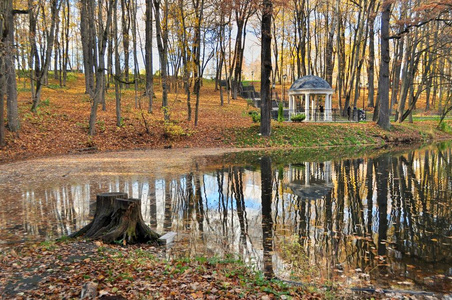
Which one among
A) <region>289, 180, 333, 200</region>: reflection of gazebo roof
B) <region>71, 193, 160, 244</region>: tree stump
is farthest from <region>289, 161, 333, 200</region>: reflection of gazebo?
<region>71, 193, 160, 244</region>: tree stump

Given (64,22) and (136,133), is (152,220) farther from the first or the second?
(64,22)

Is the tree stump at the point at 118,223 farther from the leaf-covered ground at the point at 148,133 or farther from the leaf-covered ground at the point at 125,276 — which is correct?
the leaf-covered ground at the point at 148,133

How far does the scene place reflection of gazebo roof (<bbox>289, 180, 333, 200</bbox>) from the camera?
8.70 metres

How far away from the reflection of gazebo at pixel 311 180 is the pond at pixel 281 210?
0.03 m

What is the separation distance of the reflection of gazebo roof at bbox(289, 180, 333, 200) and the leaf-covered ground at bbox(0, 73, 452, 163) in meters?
10.2

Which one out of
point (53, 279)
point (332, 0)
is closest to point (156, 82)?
point (332, 0)

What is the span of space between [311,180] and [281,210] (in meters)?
3.63

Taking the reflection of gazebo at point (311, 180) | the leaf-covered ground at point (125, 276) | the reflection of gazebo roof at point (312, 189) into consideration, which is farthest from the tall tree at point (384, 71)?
the leaf-covered ground at point (125, 276)

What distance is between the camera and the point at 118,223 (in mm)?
5602

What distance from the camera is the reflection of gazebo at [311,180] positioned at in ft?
29.5

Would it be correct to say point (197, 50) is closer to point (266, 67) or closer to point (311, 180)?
point (266, 67)

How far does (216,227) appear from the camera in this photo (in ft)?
21.1

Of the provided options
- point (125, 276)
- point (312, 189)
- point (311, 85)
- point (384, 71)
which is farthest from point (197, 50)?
point (125, 276)

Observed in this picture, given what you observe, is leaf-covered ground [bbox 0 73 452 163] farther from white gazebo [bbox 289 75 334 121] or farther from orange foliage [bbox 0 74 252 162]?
white gazebo [bbox 289 75 334 121]
